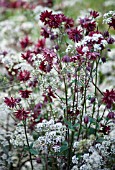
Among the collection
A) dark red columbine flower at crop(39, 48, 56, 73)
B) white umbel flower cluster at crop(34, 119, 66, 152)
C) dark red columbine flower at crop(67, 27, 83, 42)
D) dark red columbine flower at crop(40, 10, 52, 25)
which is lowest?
white umbel flower cluster at crop(34, 119, 66, 152)

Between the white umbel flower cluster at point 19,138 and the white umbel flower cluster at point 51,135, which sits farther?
the white umbel flower cluster at point 19,138

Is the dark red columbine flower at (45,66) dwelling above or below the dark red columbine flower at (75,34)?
below

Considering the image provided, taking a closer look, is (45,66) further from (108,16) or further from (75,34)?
(108,16)

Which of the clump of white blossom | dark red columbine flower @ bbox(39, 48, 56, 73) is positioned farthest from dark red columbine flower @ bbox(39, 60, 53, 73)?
the clump of white blossom

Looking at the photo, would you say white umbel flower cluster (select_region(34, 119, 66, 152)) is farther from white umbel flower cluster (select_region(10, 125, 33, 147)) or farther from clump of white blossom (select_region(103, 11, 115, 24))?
clump of white blossom (select_region(103, 11, 115, 24))

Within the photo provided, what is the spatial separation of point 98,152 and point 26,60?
0.77m

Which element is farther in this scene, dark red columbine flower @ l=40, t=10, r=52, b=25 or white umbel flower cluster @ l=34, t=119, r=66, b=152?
dark red columbine flower @ l=40, t=10, r=52, b=25

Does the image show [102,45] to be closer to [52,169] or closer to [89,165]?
[89,165]

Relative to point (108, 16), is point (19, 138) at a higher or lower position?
lower

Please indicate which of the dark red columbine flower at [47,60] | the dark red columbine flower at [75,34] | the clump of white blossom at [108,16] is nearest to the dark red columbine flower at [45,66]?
the dark red columbine flower at [47,60]

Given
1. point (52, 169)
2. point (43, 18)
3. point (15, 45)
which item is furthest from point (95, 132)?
point (15, 45)

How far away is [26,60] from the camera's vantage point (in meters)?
2.19

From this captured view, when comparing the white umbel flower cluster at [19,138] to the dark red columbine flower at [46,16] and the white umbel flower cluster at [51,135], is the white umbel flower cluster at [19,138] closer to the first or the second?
the white umbel flower cluster at [51,135]

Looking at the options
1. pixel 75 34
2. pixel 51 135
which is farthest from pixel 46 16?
pixel 51 135
